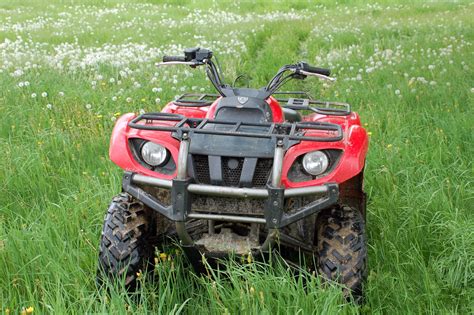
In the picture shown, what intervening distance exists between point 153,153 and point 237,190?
0.66 meters

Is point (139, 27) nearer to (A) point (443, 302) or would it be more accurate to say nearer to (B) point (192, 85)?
(B) point (192, 85)

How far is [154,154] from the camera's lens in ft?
11.6

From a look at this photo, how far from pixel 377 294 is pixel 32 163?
321 cm

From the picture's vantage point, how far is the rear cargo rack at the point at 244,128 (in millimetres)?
3246

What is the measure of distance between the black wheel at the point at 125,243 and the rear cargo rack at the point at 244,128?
0.53 metres

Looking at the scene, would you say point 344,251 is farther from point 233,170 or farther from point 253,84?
point 253,84

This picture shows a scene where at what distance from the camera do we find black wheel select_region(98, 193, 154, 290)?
134 inches

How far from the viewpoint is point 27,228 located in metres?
4.30

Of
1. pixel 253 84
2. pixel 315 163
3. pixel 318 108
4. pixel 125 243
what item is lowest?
pixel 125 243

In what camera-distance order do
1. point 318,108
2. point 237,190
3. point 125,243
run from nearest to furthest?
point 237,190
point 125,243
point 318,108

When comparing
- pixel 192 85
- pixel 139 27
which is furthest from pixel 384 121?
pixel 139 27

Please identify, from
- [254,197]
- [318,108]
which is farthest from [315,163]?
[318,108]

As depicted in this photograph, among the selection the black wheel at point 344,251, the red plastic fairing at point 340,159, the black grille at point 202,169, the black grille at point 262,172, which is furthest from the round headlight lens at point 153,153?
the black wheel at point 344,251

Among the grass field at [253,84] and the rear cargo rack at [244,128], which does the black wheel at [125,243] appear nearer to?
the grass field at [253,84]
